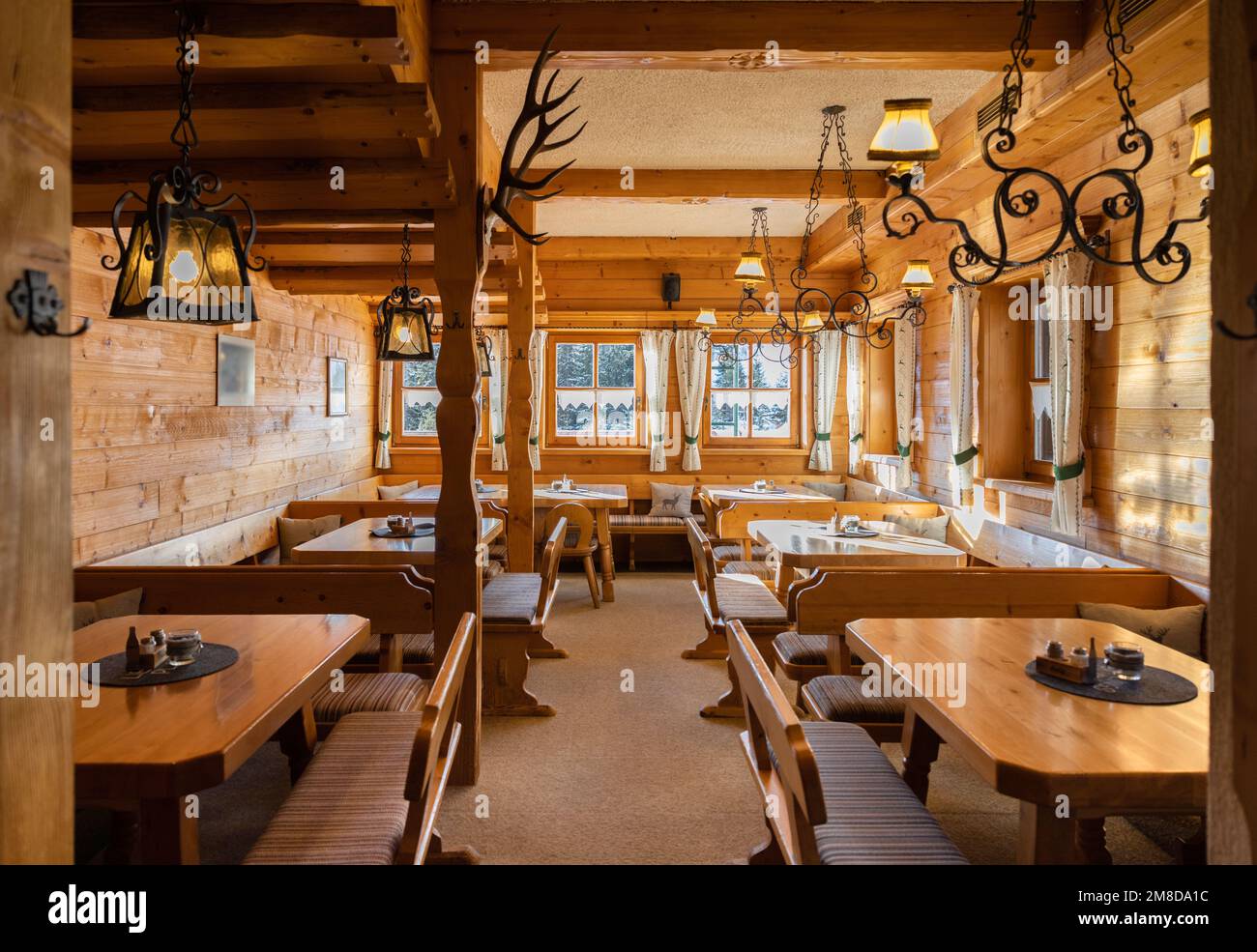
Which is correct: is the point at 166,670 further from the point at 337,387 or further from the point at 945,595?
the point at 337,387

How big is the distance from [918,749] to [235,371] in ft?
15.4

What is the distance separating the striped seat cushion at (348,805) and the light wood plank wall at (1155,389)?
10.2 ft

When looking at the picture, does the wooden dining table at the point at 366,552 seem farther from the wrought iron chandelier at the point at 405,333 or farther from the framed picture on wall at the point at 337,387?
the framed picture on wall at the point at 337,387

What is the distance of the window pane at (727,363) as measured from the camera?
28.8 feet

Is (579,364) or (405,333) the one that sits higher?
(579,364)

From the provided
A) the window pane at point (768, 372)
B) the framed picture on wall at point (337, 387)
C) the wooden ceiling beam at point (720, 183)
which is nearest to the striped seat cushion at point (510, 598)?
the wooden ceiling beam at point (720, 183)

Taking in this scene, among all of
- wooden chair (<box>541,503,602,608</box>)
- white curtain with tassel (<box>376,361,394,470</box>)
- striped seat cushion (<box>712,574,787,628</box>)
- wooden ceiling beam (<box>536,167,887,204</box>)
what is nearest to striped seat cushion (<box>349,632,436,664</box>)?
striped seat cushion (<box>712,574,787,628</box>)

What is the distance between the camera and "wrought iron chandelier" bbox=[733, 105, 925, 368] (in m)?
4.94

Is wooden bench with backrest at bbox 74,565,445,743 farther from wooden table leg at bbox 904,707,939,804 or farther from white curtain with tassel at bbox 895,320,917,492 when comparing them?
white curtain with tassel at bbox 895,320,917,492

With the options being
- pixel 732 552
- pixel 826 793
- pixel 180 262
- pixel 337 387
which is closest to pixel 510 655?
pixel 826 793

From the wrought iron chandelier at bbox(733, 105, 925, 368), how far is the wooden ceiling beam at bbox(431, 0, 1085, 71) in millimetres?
1195

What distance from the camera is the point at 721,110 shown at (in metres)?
4.50

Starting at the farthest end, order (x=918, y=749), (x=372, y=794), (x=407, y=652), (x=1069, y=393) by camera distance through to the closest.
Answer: (x=1069, y=393) → (x=407, y=652) → (x=918, y=749) → (x=372, y=794)

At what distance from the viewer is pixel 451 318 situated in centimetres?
301
